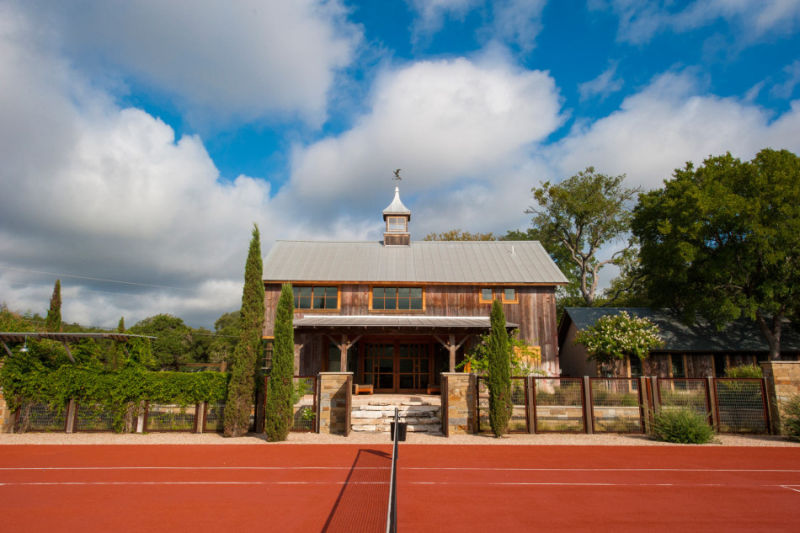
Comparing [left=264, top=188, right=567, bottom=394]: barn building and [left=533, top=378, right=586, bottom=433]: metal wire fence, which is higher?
[left=264, top=188, right=567, bottom=394]: barn building

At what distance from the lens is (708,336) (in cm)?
2166

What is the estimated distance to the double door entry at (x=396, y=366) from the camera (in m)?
20.0

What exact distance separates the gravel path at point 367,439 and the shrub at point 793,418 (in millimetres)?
283

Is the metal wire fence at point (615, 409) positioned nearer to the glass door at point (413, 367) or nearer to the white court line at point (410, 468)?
the white court line at point (410, 468)

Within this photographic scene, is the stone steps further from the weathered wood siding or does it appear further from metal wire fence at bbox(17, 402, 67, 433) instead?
metal wire fence at bbox(17, 402, 67, 433)

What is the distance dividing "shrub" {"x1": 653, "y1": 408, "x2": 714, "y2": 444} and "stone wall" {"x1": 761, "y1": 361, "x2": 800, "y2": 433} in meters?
2.17

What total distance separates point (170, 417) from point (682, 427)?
1394 cm

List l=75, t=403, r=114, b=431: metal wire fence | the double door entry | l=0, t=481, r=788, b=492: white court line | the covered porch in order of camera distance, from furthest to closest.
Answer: the double door entry → the covered porch → l=75, t=403, r=114, b=431: metal wire fence → l=0, t=481, r=788, b=492: white court line

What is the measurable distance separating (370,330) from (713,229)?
16.2 m

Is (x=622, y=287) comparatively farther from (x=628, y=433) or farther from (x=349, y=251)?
(x=628, y=433)

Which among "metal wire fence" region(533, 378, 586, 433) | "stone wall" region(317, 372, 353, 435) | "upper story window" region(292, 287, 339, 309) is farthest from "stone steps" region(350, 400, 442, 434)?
"upper story window" region(292, 287, 339, 309)

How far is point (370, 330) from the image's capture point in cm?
1773

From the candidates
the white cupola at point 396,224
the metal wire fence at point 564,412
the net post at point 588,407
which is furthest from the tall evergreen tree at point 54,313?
the net post at point 588,407

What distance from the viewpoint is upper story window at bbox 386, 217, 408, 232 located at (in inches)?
987
